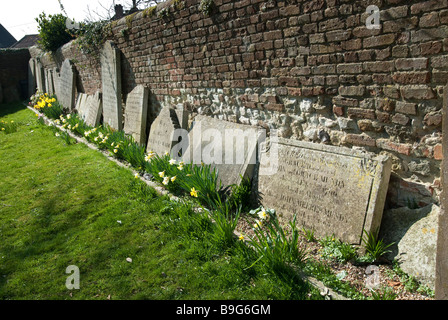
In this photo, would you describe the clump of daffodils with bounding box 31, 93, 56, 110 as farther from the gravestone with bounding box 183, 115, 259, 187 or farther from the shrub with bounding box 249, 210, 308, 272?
the shrub with bounding box 249, 210, 308, 272

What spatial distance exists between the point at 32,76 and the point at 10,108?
2119 mm

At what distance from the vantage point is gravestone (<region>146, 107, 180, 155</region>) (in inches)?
218

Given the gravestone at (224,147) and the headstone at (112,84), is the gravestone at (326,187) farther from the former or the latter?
the headstone at (112,84)

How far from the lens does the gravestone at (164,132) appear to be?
555 centimetres

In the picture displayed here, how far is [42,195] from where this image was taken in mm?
4758

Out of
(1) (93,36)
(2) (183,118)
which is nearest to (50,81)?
(1) (93,36)

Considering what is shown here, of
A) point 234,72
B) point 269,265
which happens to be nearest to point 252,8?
point 234,72

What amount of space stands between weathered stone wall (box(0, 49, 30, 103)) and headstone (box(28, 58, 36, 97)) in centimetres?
41

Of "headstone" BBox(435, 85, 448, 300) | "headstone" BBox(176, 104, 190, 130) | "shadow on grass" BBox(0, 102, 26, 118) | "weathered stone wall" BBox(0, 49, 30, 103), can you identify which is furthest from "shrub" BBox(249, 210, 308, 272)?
"weathered stone wall" BBox(0, 49, 30, 103)

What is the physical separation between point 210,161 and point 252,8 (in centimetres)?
196

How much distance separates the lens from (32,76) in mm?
15266

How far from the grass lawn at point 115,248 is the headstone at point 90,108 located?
3271mm

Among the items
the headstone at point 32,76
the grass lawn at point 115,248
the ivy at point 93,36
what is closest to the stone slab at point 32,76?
the headstone at point 32,76

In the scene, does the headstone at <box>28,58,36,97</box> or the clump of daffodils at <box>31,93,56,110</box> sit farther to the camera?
the headstone at <box>28,58,36,97</box>
